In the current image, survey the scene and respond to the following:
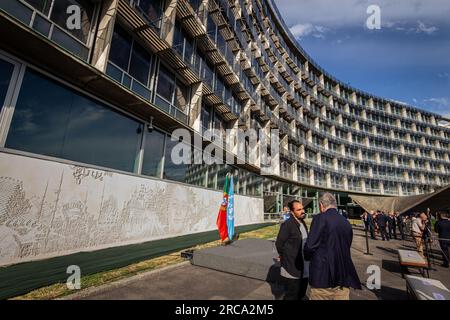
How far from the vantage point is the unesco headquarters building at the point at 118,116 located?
20.8ft

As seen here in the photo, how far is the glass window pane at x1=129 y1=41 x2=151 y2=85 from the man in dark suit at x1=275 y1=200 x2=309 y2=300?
10437 millimetres

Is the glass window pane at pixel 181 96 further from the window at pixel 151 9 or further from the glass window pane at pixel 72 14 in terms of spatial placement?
the glass window pane at pixel 72 14

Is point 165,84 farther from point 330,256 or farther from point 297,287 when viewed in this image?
point 330,256

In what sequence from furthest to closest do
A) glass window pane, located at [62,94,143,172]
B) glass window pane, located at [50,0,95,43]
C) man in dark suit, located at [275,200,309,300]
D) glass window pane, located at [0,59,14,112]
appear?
1. glass window pane, located at [62,94,143,172]
2. glass window pane, located at [50,0,95,43]
3. glass window pane, located at [0,59,14,112]
4. man in dark suit, located at [275,200,309,300]

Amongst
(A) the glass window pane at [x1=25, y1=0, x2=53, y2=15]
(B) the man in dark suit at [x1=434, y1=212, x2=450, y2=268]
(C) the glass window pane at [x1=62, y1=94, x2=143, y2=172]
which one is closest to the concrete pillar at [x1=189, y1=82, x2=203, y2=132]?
(C) the glass window pane at [x1=62, y1=94, x2=143, y2=172]

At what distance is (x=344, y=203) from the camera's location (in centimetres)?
4181

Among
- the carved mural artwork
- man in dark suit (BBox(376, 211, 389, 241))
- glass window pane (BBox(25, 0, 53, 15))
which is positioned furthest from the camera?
man in dark suit (BBox(376, 211, 389, 241))

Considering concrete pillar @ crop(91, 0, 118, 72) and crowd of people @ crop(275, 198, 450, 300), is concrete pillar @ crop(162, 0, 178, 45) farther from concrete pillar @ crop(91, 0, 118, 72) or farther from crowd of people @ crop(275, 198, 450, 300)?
crowd of people @ crop(275, 198, 450, 300)

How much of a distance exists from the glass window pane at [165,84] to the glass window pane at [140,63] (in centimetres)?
101

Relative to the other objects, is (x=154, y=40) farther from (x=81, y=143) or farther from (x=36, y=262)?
(x=36, y=262)

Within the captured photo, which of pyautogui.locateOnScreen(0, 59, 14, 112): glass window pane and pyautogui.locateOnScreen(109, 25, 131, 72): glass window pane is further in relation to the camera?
pyautogui.locateOnScreen(109, 25, 131, 72): glass window pane

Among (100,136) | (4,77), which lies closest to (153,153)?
(100,136)

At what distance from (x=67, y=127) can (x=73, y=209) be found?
293 cm

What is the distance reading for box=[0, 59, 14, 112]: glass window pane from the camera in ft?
20.0
